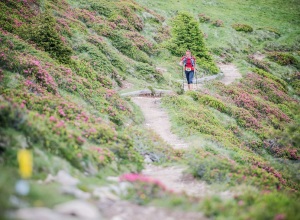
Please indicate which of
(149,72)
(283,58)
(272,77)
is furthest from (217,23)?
(149,72)

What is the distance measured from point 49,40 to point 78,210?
15.3 meters

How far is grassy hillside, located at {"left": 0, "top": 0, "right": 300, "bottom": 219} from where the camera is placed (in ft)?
28.6

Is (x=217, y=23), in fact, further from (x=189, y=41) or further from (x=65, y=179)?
(x=65, y=179)

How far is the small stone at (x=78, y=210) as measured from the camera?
6.27 m

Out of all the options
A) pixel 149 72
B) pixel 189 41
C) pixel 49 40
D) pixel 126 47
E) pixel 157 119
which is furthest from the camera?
pixel 189 41

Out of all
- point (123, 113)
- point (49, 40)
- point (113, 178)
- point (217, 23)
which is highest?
point (49, 40)

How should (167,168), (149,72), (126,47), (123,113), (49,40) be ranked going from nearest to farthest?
1. (167,168)
2. (123,113)
3. (49,40)
4. (149,72)
5. (126,47)

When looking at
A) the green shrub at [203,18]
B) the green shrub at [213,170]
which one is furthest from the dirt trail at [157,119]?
the green shrub at [203,18]

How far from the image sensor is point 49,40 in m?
19.4

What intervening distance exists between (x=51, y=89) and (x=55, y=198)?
9234 mm

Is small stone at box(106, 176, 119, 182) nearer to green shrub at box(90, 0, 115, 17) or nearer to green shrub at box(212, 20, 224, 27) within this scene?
green shrub at box(90, 0, 115, 17)

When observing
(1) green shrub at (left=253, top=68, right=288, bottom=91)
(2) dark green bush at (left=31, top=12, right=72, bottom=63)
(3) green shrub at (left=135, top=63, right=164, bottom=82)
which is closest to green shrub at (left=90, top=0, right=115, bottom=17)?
(3) green shrub at (left=135, top=63, right=164, bottom=82)

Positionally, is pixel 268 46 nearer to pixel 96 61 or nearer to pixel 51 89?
pixel 96 61

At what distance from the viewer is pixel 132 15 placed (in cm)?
3653
